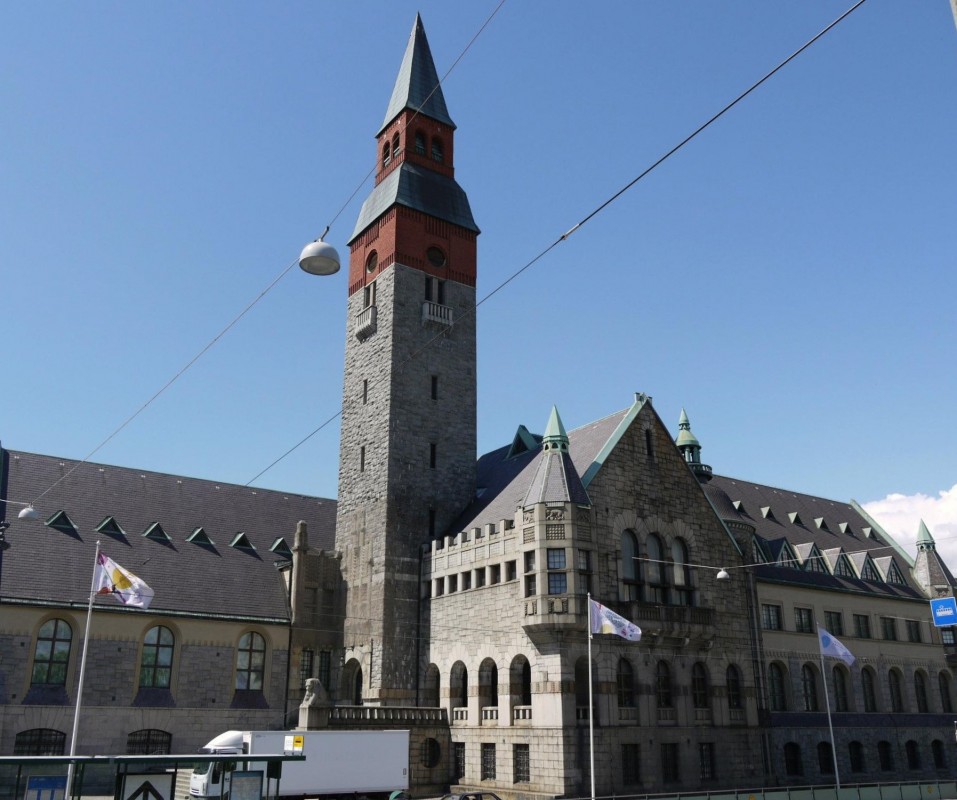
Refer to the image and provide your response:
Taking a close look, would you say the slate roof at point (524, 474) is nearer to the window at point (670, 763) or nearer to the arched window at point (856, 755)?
the window at point (670, 763)

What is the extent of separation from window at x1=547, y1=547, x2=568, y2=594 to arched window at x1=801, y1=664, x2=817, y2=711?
65.6 feet

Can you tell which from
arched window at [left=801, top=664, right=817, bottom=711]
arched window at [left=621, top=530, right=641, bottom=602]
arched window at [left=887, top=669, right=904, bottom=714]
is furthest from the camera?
arched window at [left=887, top=669, right=904, bottom=714]

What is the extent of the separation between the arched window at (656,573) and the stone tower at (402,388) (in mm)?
11199

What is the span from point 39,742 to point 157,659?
5780 mm

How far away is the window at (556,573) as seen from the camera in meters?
38.2

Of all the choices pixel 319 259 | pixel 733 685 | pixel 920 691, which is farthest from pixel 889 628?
pixel 319 259

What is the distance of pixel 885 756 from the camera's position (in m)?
50.9

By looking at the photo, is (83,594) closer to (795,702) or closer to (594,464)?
(594,464)

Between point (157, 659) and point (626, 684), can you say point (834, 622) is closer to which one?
point (626, 684)

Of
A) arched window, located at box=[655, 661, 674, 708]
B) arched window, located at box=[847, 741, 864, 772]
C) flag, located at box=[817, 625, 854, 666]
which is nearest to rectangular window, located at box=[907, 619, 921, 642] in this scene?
arched window, located at box=[847, 741, 864, 772]

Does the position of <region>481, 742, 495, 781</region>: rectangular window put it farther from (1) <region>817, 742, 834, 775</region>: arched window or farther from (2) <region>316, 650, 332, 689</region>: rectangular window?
(1) <region>817, 742, 834, 775</region>: arched window

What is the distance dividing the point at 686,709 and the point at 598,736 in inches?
225

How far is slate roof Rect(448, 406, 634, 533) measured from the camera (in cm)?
4138

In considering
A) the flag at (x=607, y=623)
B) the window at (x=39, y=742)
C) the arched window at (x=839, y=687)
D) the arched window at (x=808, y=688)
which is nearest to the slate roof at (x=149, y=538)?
the window at (x=39, y=742)
